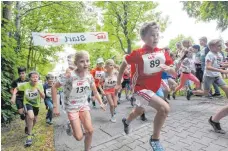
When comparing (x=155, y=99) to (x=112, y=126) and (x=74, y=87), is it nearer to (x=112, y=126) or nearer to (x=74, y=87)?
(x=74, y=87)

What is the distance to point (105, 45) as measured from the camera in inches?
1110

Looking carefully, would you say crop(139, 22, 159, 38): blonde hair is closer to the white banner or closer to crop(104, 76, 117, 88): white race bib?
crop(104, 76, 117, 88): white race bib

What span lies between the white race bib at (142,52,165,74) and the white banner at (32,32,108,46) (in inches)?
356

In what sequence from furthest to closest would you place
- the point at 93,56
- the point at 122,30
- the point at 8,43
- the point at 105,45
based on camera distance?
the point at 93,56 < the point at 105,45 < the point at 122,30 < the point at 8,43

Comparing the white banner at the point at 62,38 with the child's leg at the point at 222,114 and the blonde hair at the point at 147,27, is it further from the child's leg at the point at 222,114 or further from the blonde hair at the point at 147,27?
the child's leg at the point at 222,114

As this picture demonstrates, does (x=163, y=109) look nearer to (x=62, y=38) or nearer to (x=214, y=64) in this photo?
(x=214, y=64)

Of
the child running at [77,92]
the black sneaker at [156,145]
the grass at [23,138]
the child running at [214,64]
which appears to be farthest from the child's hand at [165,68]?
the grass at [23,138]

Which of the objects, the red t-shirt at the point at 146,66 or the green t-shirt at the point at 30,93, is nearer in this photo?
the red t-shirt at the point at 146,66

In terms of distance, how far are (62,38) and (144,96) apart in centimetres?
956

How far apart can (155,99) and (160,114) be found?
24cm

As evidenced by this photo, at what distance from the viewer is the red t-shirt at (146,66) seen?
3.68 m

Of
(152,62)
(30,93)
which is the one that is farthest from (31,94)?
(152,62)

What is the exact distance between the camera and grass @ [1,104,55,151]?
498 centimetres

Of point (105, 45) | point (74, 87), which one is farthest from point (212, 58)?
point (105, 45)
